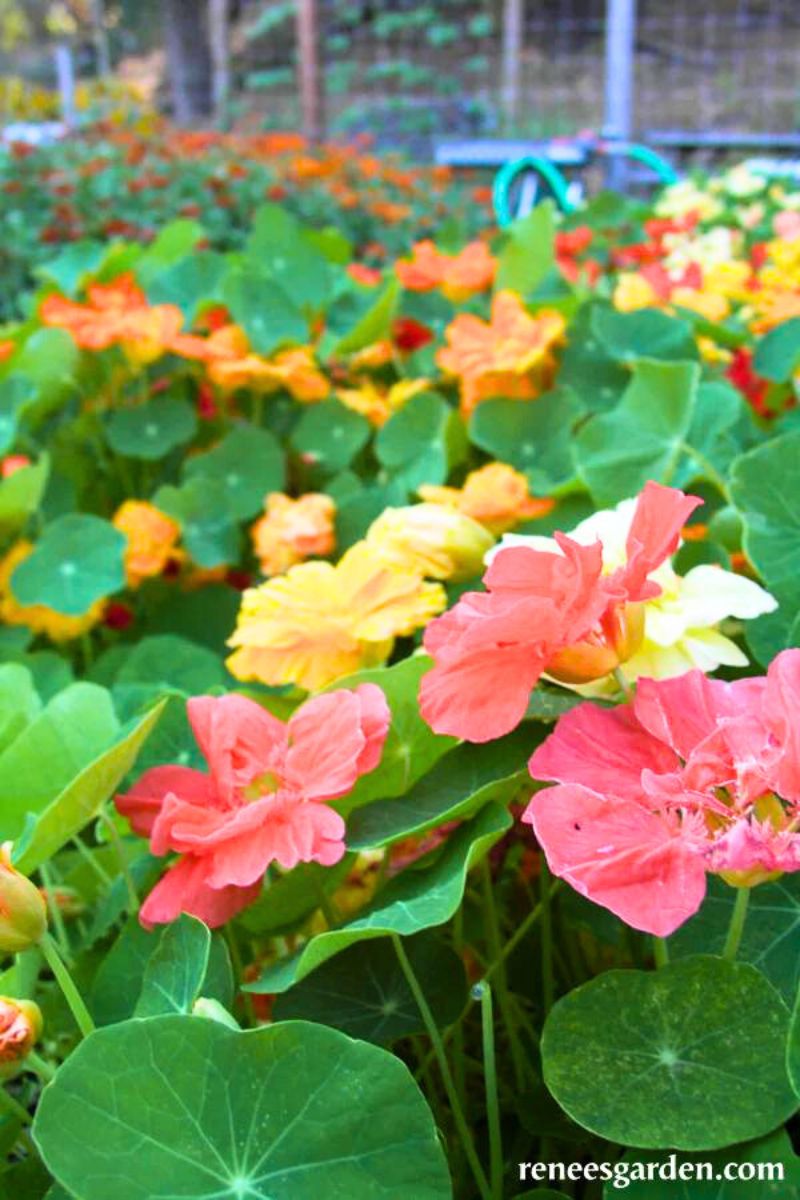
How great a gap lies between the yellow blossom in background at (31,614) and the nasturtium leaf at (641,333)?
0.44 metres

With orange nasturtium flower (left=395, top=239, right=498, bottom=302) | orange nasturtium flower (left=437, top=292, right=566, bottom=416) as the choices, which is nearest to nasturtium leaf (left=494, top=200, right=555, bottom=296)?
orange nasturtium flower (left=395, top=239, right=498, bottom=302)

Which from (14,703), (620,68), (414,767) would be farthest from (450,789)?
(620,68)

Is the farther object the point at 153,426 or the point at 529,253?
the point at 529,253

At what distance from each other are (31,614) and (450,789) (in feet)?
2.05

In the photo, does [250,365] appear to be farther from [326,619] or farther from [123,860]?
[123,860]

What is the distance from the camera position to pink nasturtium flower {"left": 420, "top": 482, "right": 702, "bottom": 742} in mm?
414

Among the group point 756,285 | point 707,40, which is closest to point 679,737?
point 756,285

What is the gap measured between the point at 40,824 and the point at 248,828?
83 mm

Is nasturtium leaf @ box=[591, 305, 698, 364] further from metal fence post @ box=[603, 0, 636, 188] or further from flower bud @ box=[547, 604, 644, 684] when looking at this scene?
metal fence post @ box=[603, 0, 636, 188]

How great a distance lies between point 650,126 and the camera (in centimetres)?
633

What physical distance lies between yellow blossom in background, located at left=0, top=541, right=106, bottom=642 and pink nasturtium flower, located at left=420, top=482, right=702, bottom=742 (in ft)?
2.11

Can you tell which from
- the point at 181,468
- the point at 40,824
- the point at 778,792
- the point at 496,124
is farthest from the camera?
the point at 496,124

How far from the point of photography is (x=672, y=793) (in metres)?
0.38

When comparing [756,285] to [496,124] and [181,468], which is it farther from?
[496,124]
